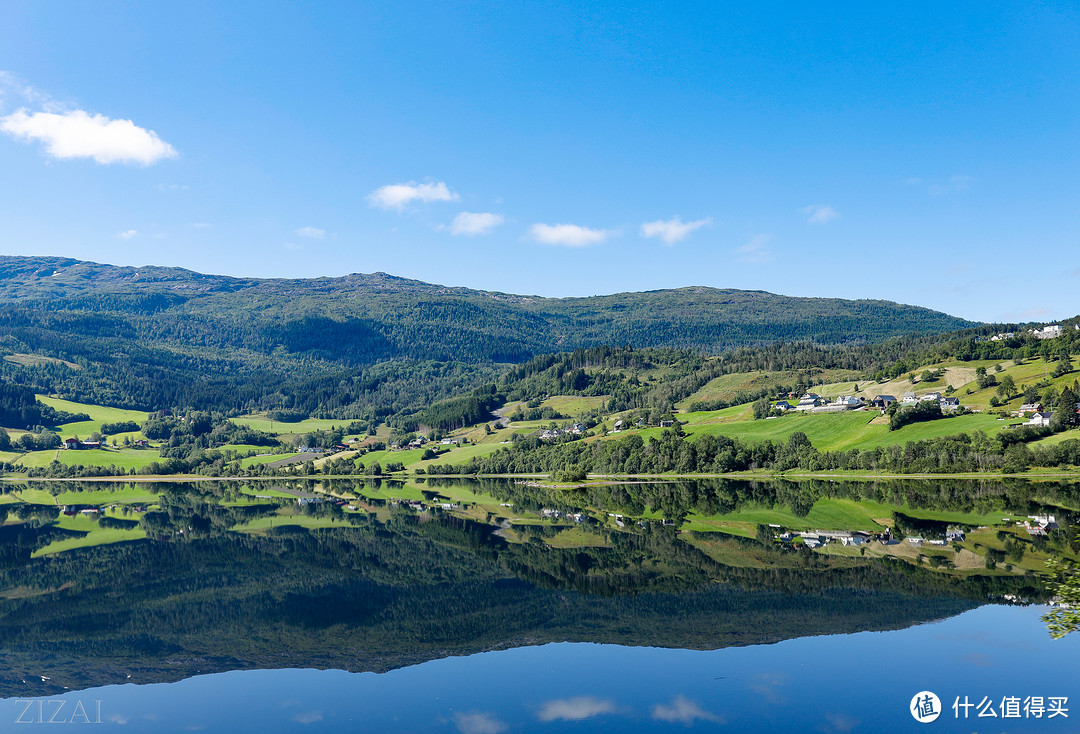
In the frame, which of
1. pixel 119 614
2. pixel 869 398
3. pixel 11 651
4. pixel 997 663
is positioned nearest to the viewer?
pixel 997 663

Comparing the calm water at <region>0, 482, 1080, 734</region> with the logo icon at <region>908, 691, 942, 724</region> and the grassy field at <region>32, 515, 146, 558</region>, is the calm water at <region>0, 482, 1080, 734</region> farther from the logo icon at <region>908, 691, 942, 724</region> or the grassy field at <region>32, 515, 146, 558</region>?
the grassy field at <region>32, 515, 146, 558</region>

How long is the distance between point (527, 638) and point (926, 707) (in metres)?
16.5

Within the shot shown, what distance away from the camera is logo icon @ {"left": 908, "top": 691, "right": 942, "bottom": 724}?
74.9 feet

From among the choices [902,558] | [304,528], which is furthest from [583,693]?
[304,528]

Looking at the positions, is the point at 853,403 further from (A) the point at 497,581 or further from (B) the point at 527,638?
(B) the point at 527,638

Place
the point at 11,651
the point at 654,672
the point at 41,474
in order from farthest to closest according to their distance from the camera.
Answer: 1. the point at 41,474
2. the point at 11,651
3. the point at 654,672

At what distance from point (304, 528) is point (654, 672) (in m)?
59.3

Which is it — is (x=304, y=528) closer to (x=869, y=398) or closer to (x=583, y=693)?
(x=583, y=693)

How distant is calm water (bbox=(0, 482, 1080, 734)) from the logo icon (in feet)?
1.20

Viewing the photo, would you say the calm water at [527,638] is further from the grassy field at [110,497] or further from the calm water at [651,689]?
the grassy field at [110,497]

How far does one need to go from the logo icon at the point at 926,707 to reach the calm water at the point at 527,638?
37 cm

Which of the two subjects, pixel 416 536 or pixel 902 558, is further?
pixel 416 536

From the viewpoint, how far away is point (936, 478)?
3558 inches

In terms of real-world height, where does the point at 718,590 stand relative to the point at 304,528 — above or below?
above
